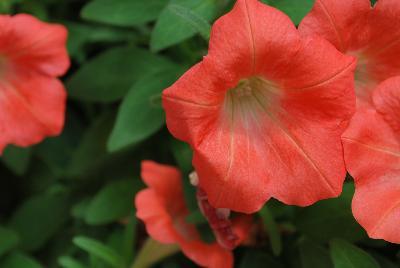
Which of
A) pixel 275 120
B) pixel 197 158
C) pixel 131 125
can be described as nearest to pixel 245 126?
pixel 275 120

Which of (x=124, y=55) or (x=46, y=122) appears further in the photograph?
(x=124, y=55)

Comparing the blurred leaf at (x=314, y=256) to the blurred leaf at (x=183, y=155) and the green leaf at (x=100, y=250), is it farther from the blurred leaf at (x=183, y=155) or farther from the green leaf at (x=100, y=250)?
the green leaf at (x=100, y=250)

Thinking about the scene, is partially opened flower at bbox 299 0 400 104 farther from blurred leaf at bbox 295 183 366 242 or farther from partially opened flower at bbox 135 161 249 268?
partially opened flower at bbox 135 161 249 268

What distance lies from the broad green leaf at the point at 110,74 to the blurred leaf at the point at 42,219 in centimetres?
31

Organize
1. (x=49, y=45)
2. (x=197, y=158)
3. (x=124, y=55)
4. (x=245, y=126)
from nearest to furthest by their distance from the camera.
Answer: (x=197, y=158)
(x=245, y=126)
(x=49, y=45)
(x=124, y=55)

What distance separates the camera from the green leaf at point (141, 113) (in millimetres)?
1350

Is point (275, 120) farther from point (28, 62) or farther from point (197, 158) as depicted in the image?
point (28, 62)

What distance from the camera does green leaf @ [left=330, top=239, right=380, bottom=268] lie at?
1.10m

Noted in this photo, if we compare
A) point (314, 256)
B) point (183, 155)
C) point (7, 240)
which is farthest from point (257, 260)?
point (7, 240)

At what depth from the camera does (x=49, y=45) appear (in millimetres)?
1362

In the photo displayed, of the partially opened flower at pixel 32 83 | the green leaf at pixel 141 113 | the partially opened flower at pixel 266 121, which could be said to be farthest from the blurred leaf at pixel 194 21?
the partially opened flower at pixel 32 83

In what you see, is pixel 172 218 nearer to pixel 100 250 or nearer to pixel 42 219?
pixel 100 250

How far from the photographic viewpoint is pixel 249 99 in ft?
3.98

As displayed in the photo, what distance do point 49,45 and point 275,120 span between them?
0.56 meters
